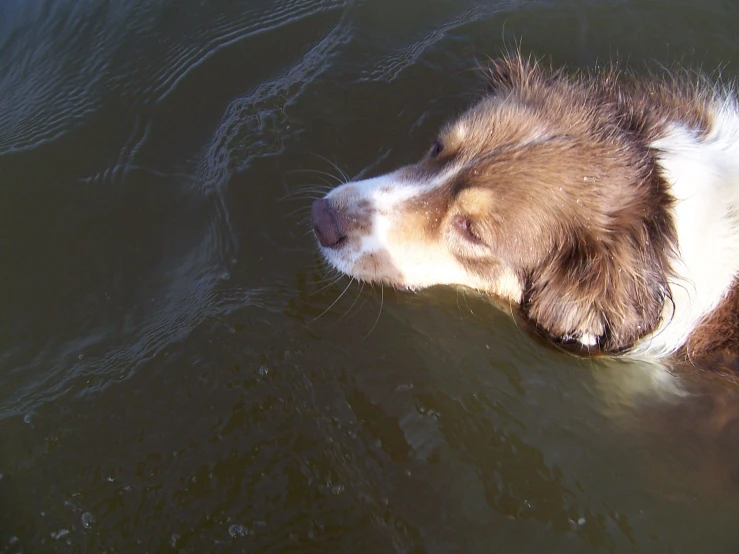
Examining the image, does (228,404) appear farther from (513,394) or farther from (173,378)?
(513,394)

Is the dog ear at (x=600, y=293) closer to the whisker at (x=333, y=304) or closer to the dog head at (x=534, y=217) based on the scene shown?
the dog head at (x=534, y=217)

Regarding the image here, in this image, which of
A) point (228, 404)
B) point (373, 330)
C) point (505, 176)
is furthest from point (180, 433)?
point (505, 176)

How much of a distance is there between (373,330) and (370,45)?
3020 mm

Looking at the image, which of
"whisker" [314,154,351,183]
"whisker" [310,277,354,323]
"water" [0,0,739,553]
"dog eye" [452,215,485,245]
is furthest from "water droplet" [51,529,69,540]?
"whisker" [314,154,351,183]

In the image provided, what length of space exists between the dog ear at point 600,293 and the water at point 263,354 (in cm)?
45

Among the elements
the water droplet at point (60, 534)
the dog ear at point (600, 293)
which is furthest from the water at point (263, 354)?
the dog ear at point (600, 293)

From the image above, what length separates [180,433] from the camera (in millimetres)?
3529

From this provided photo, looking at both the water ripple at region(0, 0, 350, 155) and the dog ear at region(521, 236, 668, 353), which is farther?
the water ripple at region(0, 0, 350, 155)

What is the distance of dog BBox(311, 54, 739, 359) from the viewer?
3.31 meters

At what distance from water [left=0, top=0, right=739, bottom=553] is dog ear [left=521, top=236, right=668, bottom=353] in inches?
17.8

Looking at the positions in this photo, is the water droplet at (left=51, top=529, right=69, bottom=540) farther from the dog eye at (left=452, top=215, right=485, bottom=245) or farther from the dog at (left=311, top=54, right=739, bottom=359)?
the dog eye at (left=452, top=215, right=485, bottom=245)

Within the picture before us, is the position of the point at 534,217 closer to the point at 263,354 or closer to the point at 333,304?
the point at 333,304

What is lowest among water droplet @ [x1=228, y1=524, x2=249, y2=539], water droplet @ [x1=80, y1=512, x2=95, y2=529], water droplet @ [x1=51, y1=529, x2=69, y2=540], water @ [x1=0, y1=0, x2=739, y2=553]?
water droplet @ [x1=51, y1=529, x2=69, y2=540]

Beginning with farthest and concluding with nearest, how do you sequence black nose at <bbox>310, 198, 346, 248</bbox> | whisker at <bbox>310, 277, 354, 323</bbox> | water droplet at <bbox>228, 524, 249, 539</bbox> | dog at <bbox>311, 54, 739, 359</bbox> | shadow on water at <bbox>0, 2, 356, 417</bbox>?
whisker at <bbox>310, 277, 354, 323</bbox>
shadow on water at <bbox>0, 2, 356, 417</bbox>
black nose at <bbox>310, 198, 346, 248</bbox>
dog at <bbox>311, 54, 739, 359</bbox>
water droplet at <bbox>228, 524, 249, 539</bbox>
